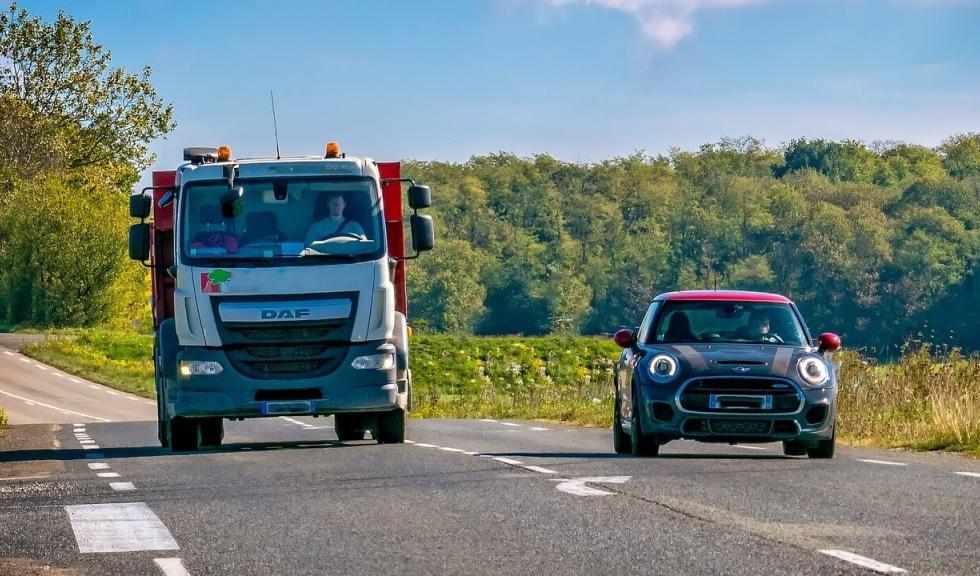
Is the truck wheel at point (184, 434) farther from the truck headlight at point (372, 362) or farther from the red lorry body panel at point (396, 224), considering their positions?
the red lorry body panel at point (396, 224)

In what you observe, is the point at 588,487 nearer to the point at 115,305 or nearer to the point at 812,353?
the point at 812,353

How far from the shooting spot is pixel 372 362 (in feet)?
61.7

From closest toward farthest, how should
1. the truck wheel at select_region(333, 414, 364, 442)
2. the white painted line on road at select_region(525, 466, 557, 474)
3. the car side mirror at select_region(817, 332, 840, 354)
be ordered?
the white painted line on road at select_region(525, 466, 557, 474), the car side mirror at select_region(817, 332, 840, 354), the truck wheel at select_region(333, 414, 364, 442)

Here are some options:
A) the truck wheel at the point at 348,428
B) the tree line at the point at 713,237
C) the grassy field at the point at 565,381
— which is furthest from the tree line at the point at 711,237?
the truck wheel at the point at 348,428

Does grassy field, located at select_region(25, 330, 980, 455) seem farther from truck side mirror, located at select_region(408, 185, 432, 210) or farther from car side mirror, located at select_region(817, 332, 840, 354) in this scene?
truck side mirror, located at select_region(408, 185, 432, 210)

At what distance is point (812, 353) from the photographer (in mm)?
17516

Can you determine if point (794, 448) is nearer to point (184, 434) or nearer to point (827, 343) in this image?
point (827, 343)

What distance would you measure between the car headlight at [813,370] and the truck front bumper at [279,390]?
4.32 meters

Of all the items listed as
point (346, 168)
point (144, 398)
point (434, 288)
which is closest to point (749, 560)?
point (346, 168)

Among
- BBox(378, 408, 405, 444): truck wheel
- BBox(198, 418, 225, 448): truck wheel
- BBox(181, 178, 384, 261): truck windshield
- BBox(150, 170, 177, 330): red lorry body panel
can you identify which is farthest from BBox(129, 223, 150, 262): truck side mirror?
BBox(198, 418, 225, 448): truck wheel

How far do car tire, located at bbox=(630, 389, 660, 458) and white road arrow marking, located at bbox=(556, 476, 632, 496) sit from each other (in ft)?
8.40

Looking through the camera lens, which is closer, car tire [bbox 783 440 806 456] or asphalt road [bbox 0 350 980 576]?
asphalt road [bbox 0 350 980 576]

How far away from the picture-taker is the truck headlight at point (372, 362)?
61.6 feet

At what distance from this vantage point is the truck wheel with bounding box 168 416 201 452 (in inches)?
795
